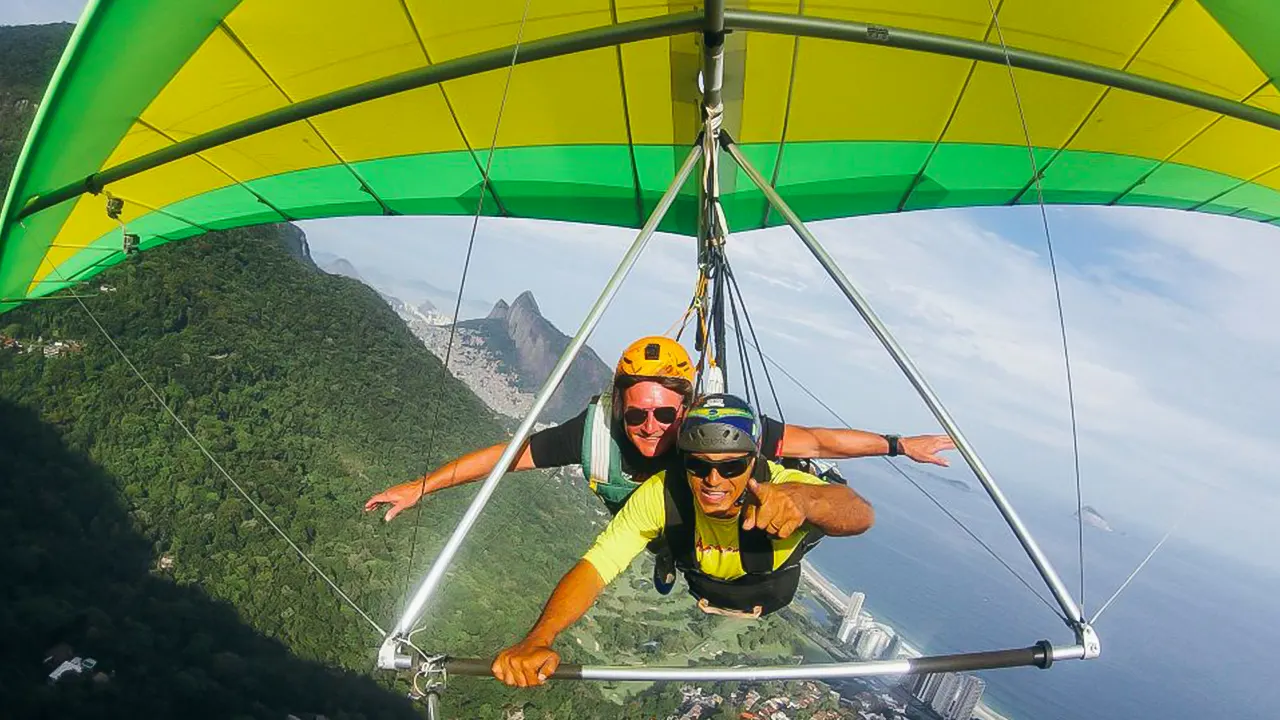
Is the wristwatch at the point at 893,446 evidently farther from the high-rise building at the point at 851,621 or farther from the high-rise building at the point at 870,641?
the high-rise building at the point at 870,641

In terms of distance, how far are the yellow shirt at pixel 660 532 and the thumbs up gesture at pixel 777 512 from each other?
0.42 m

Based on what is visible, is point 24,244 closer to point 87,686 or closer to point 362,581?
point 87,686

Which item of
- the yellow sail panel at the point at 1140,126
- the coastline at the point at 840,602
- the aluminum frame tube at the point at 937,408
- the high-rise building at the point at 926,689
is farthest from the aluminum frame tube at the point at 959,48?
the coastline at the point at 840,602

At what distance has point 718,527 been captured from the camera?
2783mm

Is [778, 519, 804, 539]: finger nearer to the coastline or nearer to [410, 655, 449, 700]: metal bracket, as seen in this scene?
[410, 655, 449, 700]: metal bracket

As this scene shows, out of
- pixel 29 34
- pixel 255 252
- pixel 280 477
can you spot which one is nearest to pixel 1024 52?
pixel 280 477

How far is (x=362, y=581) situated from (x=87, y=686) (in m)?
17.4

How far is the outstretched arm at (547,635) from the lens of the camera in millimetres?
2109

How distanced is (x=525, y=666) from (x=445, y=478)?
1405 millimetres

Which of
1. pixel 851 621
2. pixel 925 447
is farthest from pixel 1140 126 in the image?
pixel 851 621

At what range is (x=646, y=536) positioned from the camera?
9.06 feet

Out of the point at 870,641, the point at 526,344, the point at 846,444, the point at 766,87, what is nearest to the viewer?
the point at 846,444

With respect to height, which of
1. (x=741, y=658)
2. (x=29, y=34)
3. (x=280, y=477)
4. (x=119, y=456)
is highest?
(x=29, y=34)

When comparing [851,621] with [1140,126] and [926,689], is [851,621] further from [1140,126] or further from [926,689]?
[1140,126]
